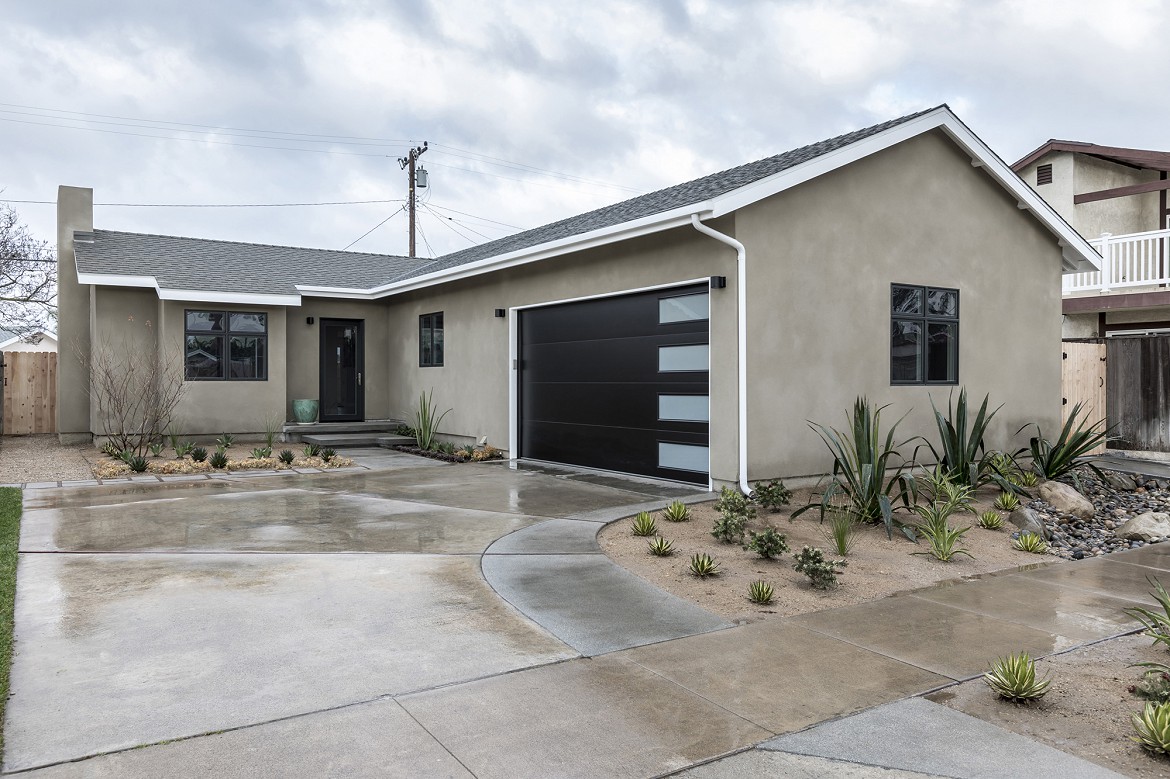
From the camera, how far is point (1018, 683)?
3.41 metres

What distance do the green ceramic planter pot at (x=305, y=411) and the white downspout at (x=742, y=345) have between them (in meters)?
10.0

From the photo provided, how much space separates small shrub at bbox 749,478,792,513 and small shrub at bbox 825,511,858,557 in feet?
1.90

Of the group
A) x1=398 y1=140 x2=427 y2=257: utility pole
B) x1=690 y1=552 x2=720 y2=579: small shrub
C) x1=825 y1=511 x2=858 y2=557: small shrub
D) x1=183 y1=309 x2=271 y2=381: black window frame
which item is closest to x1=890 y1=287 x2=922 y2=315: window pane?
x1=825 y1=511 x2=858 y2=557: small shrub

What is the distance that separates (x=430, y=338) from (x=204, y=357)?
4.18 m

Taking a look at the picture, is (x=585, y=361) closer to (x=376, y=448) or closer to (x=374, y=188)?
(x=376, y=448)

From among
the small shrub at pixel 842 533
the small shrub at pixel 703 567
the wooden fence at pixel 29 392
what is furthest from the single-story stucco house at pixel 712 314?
the small shrub at pixel 703 567

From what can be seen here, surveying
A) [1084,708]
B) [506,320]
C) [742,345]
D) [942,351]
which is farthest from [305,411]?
[1084,708]

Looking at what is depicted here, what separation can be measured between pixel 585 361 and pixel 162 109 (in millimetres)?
23216

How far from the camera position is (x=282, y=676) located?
361 cm

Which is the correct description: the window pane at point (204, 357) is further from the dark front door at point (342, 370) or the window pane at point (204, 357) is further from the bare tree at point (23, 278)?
the bare tree at point (23, 278)

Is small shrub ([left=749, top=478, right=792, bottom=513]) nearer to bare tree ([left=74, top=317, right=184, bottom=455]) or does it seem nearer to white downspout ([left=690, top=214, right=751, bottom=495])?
white downspout ([left=690, top=214, right=751, bottom=495])

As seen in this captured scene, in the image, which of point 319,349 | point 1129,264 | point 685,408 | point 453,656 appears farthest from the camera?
point 319,349

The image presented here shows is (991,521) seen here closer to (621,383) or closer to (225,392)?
(621,383)

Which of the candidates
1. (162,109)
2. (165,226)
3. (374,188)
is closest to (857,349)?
(162,109)
